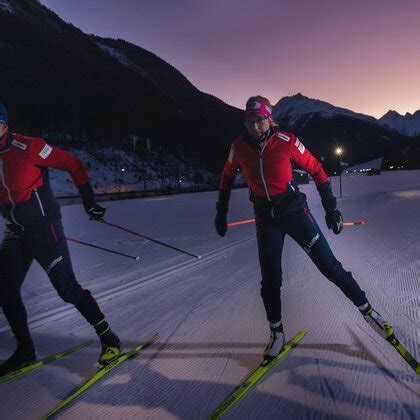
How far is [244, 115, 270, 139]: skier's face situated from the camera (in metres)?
2.97

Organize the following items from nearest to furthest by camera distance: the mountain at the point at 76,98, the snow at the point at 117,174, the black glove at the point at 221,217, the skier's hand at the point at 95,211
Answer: the skier's hand at the point at 95,211 → the black glove at the point at 221,217 → the snow at the point at 117,174 → the mountain at the point at 76,98

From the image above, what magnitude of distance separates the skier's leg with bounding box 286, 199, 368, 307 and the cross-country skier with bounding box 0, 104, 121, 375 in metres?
1.68

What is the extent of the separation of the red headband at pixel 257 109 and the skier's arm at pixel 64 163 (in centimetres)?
137

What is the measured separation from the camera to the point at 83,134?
94.4m

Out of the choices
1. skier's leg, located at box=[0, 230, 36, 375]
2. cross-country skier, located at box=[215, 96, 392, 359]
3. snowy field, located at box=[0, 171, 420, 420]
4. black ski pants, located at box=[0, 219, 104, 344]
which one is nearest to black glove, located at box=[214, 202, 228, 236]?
cross-country skier, located at box=[215, 96, 392, 359]

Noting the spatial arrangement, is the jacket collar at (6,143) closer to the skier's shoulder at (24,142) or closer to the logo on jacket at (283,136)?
the skier's shoulder at (24,142)

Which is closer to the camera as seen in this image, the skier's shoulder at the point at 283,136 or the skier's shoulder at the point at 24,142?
the skier's shoulder at the point at 24,142

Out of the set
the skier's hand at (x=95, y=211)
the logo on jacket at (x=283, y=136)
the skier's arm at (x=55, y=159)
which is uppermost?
the logo on jacket at (x=283, y=136)

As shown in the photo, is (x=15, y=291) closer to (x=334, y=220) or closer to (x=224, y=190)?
(x=224, y=190)

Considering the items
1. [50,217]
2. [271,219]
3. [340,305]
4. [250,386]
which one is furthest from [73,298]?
[340,305]

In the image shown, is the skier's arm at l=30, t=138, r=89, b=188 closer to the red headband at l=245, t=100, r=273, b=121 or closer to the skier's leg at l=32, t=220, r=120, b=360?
the skier's leg at l=32, t=220, r=120, b=360

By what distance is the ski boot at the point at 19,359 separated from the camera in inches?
117

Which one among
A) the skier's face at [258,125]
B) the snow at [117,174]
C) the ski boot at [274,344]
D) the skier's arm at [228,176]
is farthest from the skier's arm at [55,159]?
the snow at [117,174]

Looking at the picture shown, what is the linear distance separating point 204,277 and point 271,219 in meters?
2.88
